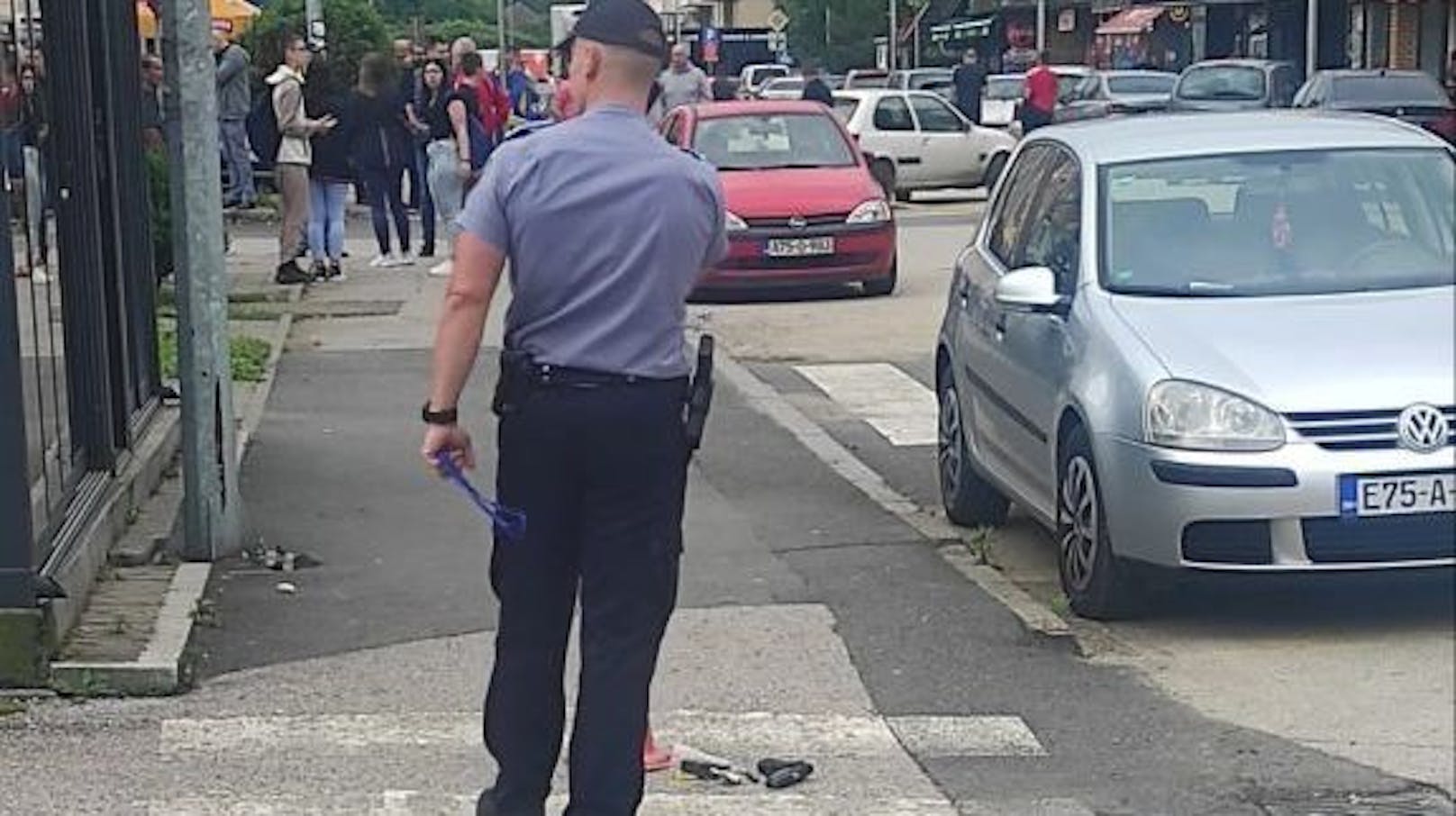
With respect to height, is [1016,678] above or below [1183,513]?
below

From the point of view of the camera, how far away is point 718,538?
945cm

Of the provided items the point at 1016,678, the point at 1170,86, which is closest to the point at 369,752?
the point at 1016,678

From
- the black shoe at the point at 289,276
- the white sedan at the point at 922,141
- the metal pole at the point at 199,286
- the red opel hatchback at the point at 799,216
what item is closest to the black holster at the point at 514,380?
the metal pole at the point at 199,286

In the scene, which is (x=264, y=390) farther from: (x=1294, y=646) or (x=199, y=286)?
(x=1294, y=646)

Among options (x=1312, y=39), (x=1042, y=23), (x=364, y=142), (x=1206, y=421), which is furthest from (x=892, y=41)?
(x=1206, y=421)

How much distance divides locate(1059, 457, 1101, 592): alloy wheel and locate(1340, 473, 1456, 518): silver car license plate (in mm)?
1594

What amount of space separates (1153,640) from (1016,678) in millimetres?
525

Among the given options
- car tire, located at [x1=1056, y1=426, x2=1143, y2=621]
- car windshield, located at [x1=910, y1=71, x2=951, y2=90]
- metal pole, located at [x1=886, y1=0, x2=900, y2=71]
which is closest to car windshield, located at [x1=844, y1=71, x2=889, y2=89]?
car windshield, located at [x1=910, y1=71, x2=951, y2=90]

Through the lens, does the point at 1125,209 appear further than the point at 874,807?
Yes

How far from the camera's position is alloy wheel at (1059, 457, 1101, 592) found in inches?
297

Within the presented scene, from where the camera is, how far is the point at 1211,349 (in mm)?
6410

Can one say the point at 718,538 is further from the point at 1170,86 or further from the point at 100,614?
the point at 1170,86

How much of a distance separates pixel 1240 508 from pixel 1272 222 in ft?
2.69

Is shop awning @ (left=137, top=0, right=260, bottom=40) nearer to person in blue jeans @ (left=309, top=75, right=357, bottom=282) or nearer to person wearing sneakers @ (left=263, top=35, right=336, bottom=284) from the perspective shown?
person in blue jeans @ (left=309, top=75, right=357, bottom=282)
